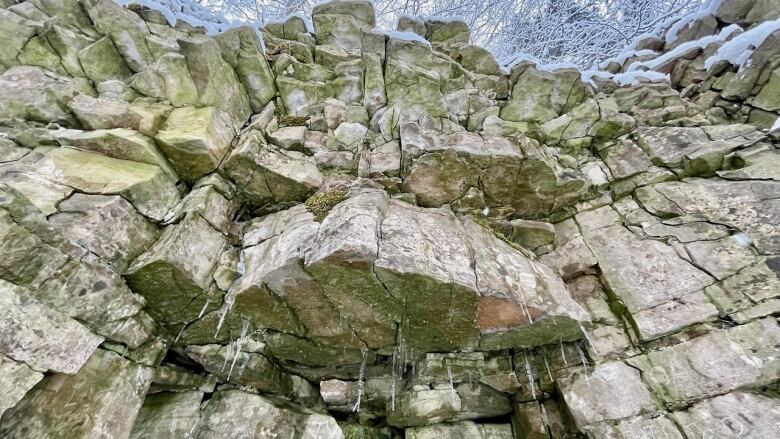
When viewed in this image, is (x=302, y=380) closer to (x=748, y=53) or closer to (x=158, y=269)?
(x=158, y=269)

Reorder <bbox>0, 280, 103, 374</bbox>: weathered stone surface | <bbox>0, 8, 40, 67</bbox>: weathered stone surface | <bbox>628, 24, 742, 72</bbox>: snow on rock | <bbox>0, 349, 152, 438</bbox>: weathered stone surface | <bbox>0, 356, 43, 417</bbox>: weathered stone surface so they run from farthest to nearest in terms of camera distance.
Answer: <bbox>628, 24, 742, 72</bbox>: snow on rock, <bbox>0, 8, 40, 67</bbox>: weathered stone surface, <bbox>0, 349, 152, 438</bbox>: weathered stone surface, <bbox>0, 280, 103, 374</bbox>: weathered stone surface, <bbox>0, 356, 43, 417</bbox>: weathered stone surface

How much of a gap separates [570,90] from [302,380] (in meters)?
8.48

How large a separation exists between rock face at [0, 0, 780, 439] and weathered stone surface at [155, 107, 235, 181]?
0.04 metres

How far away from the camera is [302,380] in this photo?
17.3ft

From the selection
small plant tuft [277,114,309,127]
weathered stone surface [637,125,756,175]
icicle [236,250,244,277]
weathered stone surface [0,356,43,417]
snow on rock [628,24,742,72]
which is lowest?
icicle [236,250,244,277]

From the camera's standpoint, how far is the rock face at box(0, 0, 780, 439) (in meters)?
3.84

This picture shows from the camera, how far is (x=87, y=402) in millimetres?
3730

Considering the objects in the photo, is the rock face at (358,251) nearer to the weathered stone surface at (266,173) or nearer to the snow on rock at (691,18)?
the weathered stone surface at (266,173)

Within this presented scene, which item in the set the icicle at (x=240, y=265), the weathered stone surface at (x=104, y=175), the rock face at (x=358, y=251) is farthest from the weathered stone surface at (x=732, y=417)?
the weathered stone surface at (x=104, y=175)

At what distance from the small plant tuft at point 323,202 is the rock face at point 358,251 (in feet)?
0.29

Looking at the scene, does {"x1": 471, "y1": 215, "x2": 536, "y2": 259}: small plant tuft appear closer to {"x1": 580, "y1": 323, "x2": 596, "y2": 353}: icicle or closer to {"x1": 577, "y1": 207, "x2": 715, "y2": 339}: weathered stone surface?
{"x1": 577, "y1": 207, "x2": 715, "y2": 339}: weathered stone surface

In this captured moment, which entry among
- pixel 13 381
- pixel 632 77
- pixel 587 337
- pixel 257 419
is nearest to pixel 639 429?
pixel 587 337

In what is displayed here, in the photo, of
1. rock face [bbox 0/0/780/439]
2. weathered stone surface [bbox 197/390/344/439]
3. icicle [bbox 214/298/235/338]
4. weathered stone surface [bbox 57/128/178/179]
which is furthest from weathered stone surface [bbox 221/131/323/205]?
weathered stone surface [bbox 197/390/344/439]

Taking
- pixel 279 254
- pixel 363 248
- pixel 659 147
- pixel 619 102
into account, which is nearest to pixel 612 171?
pixel 659 147
